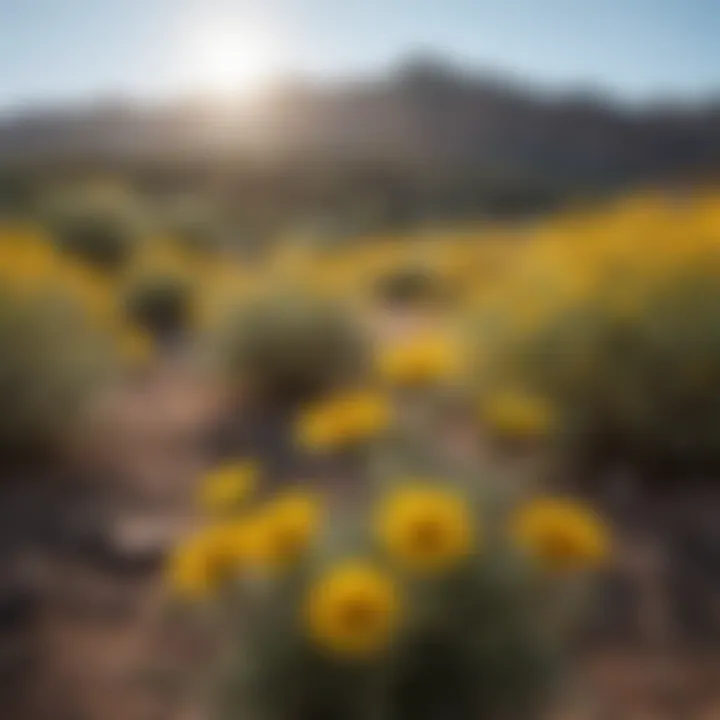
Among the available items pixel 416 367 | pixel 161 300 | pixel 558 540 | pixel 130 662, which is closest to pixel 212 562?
pixel 558 540

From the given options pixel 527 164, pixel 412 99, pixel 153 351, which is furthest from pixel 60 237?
pixel 412 99

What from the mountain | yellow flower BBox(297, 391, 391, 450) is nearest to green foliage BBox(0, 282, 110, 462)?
yellow flower BBox(297, 391, 391, 450)

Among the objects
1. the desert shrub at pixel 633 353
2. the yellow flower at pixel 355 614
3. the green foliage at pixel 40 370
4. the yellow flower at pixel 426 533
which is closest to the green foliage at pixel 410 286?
the green foliage at pixel 40 370

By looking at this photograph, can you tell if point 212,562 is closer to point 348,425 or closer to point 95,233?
point 348,425

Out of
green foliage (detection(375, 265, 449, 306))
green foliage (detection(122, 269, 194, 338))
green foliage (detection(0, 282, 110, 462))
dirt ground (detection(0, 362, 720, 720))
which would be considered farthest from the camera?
green foliage (detection(375, 265, 449, 306))

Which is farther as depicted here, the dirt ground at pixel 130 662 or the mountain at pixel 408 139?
the mountain at pixel 408 139

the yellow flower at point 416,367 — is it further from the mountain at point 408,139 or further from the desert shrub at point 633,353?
the mountain at point 408,139

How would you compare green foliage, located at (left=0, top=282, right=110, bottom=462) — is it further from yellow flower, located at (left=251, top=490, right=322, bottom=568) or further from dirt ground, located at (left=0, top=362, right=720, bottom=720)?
yellow flower, located at (left=251, top=490, right=322, bottom=568)
